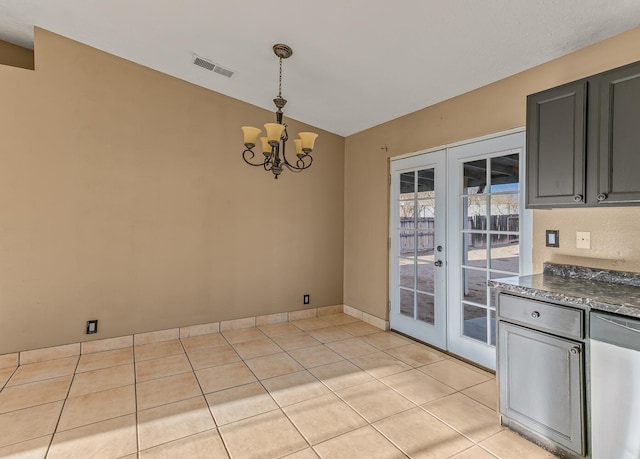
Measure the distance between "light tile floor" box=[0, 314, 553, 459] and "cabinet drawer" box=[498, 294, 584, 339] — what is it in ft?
2.43

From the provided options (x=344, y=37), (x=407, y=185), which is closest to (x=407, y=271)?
(x=407, y=185)

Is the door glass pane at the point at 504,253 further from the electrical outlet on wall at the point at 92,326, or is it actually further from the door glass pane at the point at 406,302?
the electrical outlet on wall at the point at 92,326

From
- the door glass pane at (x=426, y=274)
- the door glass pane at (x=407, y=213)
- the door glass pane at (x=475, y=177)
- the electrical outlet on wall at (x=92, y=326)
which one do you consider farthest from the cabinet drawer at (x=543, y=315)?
the electrical outlet on wall at (x=92, y=326)

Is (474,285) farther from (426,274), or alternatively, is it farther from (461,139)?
(461,139)

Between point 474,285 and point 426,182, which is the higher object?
point 426,182

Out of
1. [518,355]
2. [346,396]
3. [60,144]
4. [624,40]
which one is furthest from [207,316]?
[624,40]

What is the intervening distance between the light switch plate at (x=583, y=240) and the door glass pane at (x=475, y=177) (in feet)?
2.71

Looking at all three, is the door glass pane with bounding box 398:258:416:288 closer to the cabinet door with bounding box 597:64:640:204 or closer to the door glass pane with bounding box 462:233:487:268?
the door glass pane with bounding box 462:233:487:268

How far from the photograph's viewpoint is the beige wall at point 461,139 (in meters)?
2.13

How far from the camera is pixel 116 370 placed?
115 inches

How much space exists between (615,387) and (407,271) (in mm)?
2263

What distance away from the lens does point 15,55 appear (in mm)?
3299

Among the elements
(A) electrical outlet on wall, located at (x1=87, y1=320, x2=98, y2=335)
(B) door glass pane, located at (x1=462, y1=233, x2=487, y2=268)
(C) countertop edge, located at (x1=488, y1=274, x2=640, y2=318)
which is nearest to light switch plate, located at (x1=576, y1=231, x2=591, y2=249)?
(C) countertop edge, located at (x1=488, y1=274, x2=640, y2=318)

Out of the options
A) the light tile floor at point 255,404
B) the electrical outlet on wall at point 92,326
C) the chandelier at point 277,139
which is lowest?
the light tile floor at point 255,404
